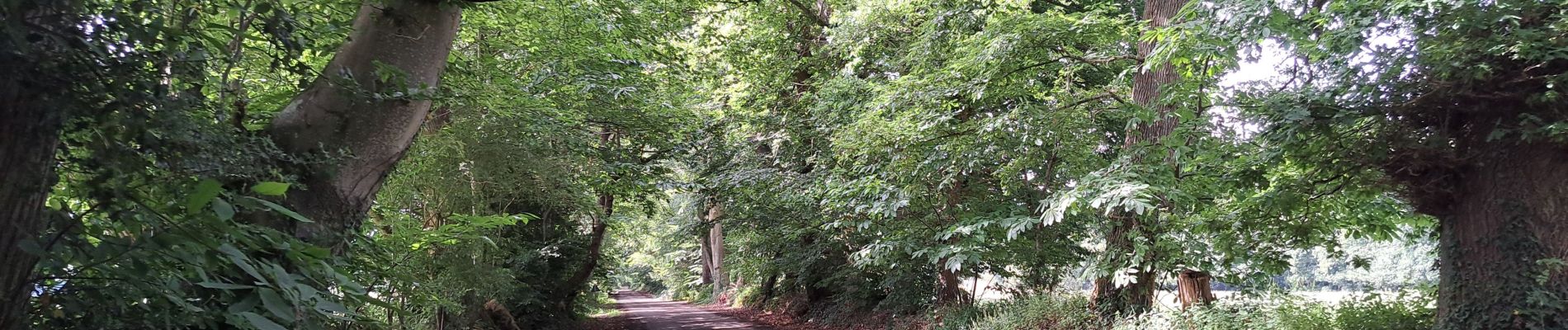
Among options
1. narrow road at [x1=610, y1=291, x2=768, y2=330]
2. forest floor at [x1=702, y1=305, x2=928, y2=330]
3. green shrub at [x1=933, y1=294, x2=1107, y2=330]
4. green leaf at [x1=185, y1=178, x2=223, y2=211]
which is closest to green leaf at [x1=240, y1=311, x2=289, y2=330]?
green leaf at [x1=185, y1=178, x2=223, y2=211]

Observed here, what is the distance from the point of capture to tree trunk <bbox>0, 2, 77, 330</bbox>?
160cm

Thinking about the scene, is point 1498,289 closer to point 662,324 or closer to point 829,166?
point 829,166

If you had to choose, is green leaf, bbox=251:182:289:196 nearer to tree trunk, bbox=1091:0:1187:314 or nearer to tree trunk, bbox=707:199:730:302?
tree trunk, bbox=1091:0:1187:314

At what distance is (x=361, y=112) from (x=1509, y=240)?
6833 millimetres

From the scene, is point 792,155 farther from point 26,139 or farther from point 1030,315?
point 26,139

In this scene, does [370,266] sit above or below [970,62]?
below

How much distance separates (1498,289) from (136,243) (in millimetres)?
7151

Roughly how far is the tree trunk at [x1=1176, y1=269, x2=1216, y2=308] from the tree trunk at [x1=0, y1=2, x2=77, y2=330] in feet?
28.5

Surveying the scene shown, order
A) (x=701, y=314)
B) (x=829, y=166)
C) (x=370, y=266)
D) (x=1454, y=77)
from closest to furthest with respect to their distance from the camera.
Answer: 1. (x=370, y=266)
2. (x=1454, y=77)
3. (x=829, y=166)
4. (x=701, y=314)

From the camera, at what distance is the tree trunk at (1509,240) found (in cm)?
516

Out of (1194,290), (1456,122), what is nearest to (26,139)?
(1456,122)

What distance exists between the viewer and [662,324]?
64.7ft

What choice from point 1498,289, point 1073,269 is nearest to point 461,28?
point 1498,289

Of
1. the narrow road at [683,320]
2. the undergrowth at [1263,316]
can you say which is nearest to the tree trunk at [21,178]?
the undergrowth at [1263,316]
